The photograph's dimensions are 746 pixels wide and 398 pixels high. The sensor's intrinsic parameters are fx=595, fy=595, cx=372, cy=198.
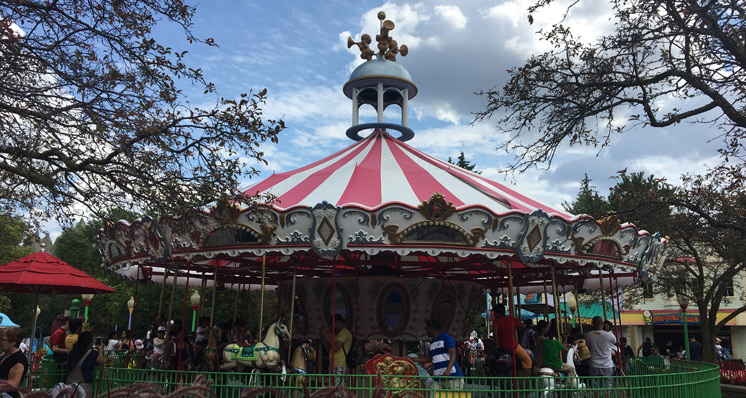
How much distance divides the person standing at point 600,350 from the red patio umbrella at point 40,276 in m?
8.80

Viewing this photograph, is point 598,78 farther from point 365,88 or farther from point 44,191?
point 44,191

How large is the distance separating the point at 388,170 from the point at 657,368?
671cm

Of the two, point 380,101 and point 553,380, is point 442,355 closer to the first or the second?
point 553,380

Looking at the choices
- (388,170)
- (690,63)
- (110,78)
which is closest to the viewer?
(110,78)

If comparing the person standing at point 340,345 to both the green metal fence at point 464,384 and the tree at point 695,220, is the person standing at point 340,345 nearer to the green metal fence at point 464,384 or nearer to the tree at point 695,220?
the green metal fence at point 464,384

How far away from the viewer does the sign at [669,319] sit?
2971 cm

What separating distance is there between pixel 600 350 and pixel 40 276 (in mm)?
9423

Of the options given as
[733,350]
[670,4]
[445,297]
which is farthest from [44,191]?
[733,350]

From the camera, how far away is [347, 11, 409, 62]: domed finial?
1276 cm

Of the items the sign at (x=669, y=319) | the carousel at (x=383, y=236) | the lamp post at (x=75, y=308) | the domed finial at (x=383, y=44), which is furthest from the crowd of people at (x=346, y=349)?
the sign at (x=669, y=319)

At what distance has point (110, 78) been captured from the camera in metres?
6.75

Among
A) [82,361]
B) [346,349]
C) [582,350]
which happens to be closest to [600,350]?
[582,350]

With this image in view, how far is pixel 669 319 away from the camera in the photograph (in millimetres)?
30797

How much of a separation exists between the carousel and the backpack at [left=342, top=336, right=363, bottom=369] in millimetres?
319
